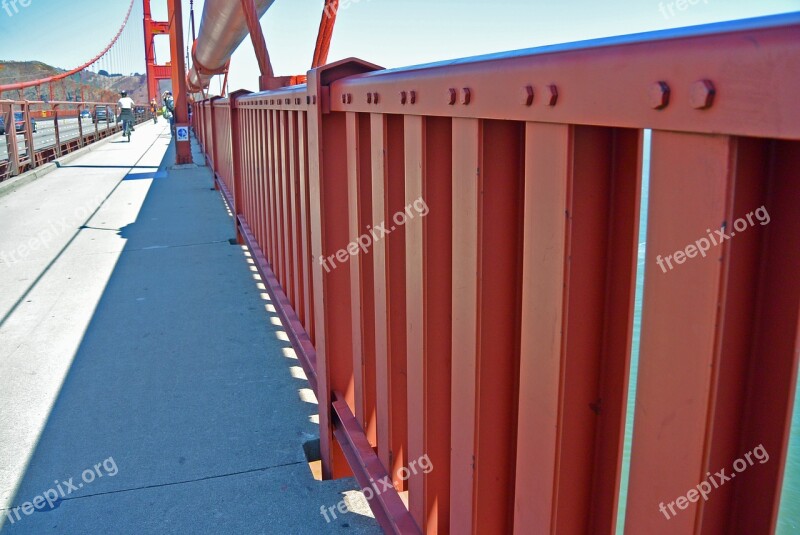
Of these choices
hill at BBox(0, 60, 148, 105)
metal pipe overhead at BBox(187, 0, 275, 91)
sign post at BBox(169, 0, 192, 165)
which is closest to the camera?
metal pipe overhead at BBox(187, 0, 275, 91)

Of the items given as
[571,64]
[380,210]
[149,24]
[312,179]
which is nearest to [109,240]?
[312,179]

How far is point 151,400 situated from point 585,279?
2721 mm

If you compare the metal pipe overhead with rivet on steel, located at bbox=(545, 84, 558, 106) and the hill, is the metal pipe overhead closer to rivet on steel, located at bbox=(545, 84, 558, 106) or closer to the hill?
rivet on steel, located at bbox=(545, 84, 558, 106)

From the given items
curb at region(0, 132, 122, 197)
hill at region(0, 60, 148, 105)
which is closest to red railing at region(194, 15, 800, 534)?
curb at region(0, 132, 122, 197)

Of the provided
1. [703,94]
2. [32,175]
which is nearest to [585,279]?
[703,94]

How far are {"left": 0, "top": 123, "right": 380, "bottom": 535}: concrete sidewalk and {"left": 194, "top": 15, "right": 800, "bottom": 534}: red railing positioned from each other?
0.80m

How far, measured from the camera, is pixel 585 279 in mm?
1008

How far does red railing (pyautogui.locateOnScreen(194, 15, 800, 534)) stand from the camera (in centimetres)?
72

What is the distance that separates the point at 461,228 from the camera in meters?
1.32

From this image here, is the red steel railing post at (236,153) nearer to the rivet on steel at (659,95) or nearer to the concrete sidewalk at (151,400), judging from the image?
the concrete sidewalk at (151,400)

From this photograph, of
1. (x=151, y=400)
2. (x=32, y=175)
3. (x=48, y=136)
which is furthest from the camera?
(x=48, y=136)

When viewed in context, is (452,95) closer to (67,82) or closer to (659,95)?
(659,95)

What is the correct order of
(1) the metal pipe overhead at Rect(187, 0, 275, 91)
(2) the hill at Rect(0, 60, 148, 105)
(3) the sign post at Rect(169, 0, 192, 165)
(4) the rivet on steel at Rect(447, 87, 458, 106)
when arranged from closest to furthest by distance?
1. (4) the rivet on steel at Rect(447, 87, 458, 106)
2. (1) the metal pipe overhead at Rect(187, 0, 275, 91)
3. (3) the sign post at Rect(169, 0, 192, 165)
4. (2) the hill at Rect(0, 60, 148, 105)

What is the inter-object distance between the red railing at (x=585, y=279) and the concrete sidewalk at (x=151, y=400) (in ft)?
2.62
